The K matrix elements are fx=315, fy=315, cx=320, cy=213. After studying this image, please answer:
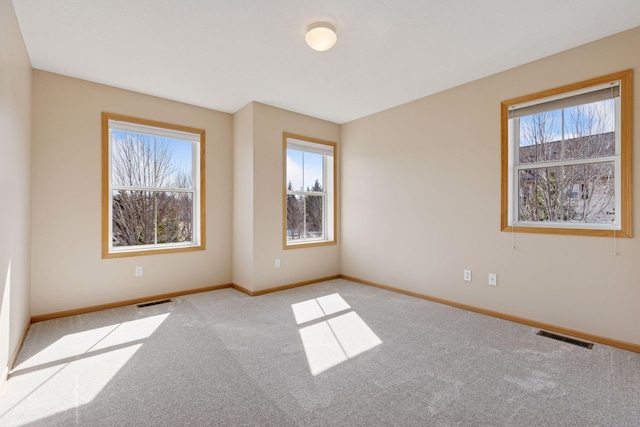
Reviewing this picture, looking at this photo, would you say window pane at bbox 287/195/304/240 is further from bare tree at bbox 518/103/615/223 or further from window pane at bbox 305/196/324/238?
bare tree at bbox 518/103/615/223

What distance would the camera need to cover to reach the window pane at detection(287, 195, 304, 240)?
4.65 meters

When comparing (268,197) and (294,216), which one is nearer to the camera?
(268,197)

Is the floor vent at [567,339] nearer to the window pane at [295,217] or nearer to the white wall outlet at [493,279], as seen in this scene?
the white wall outlet at [493,279]

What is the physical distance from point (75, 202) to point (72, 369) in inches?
73.0

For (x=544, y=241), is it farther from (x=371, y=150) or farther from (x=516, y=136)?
(x=371, y=150)

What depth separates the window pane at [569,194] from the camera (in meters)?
2.69

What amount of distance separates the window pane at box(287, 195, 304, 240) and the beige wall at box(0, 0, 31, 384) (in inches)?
112

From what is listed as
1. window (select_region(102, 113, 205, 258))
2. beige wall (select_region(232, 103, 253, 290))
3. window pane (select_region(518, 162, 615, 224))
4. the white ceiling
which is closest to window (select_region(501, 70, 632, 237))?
window pane (select_region(518, 162, 615, 224))

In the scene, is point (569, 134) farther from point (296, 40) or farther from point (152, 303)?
point (152, 303)

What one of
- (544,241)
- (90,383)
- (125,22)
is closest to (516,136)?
(544,241)

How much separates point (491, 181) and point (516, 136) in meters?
0.50

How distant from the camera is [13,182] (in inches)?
90.7

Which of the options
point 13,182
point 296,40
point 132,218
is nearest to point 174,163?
point 132,218

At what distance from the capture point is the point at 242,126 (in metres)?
4.32
